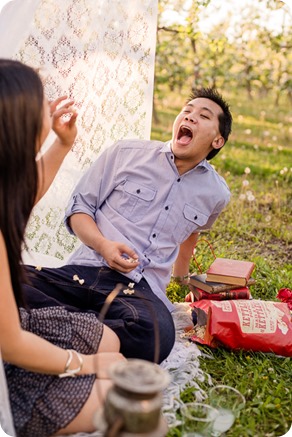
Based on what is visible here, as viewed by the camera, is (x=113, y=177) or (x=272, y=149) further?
(x=272, y=149)

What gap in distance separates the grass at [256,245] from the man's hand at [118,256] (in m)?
0.55

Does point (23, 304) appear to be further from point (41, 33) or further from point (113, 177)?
point (41, 33)

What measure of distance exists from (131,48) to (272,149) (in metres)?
4.50

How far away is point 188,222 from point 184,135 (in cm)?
43

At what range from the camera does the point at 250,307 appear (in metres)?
2.90

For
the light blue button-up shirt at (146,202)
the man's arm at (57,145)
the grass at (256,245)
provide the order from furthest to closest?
the light blue button-up shirt at (146,202)
the grass at (256,245)
the man's arm at (57,145)

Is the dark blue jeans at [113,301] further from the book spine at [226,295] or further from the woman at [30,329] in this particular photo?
the book spine at [226,295]

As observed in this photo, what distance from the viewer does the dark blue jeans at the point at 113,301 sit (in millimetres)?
2461

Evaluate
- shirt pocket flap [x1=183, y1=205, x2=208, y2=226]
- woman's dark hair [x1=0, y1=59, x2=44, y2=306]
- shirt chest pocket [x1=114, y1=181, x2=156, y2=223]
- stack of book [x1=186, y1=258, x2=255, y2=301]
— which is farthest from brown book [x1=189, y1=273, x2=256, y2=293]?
woman's dark hair [x1=0, y1=59, x2=44, y2=306]

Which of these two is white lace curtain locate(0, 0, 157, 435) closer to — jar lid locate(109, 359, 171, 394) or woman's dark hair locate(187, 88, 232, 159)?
woman's dark hair locate(187, 88, 232, 159)

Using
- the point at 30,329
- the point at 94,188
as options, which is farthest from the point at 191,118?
the point at 30,329

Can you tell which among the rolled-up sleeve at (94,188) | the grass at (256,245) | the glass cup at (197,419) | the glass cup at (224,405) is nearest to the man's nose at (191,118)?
the rolled-up sleeve at (94,188)

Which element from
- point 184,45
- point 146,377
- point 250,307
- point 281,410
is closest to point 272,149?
point 184,45

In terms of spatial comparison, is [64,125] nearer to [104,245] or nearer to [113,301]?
[104,245]
